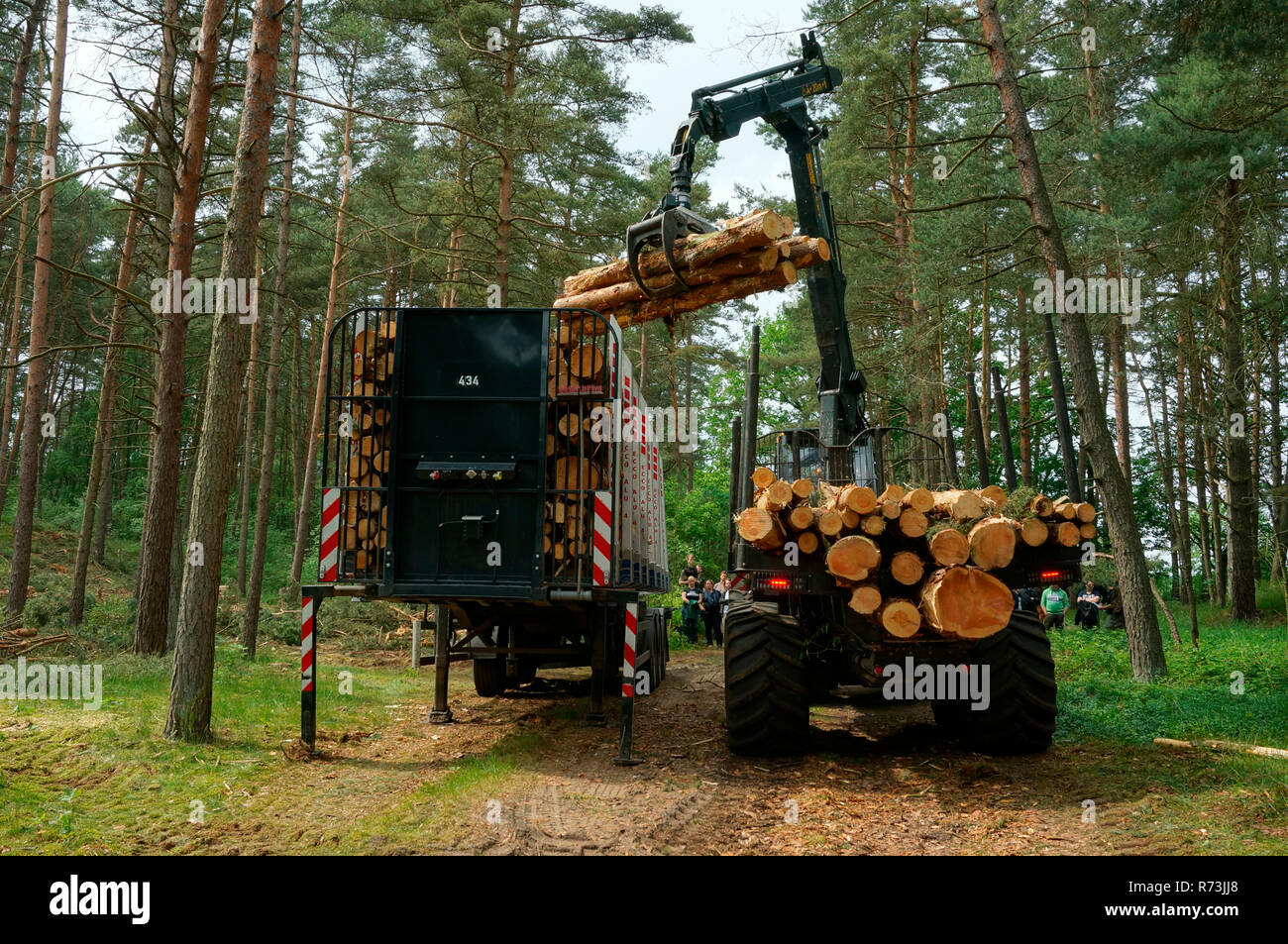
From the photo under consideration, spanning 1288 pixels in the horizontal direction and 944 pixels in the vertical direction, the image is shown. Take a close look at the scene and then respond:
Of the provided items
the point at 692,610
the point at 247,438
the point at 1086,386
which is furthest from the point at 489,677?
the point at 247,438

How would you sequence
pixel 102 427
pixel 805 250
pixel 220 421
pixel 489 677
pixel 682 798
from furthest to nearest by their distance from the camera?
pixel 102 427
pixel 489 677
pixel 805 250
pixel 220 421
pixel 682 798

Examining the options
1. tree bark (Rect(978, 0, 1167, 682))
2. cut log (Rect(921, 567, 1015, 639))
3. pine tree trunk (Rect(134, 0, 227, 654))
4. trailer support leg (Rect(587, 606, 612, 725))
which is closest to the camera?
cut log (Rect(921, 567, 1015, 639))

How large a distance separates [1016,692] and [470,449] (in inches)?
185

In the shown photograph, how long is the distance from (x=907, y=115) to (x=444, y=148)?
11.9 meters

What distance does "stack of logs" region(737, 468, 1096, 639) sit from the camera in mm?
5738

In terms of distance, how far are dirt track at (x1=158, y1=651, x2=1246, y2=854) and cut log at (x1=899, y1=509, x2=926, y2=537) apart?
5.77 ft

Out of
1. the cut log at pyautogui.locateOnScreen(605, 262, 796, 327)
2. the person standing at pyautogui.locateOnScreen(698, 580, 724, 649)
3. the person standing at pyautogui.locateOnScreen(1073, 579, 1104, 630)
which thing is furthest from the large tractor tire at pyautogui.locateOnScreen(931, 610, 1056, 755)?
the person standing at pyautogui.locateOnScreen(1073, 579, 1104, 630)

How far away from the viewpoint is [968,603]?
5719mm

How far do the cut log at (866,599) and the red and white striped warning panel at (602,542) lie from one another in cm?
200

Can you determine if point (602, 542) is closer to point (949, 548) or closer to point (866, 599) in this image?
point (866, 599)

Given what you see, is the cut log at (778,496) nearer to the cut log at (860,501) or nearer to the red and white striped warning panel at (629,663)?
the cut log at (860,501)

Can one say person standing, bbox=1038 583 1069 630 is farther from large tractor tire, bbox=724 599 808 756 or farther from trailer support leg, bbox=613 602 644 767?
trailer support leg, bbox=613 602 644 767

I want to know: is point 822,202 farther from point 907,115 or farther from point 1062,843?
point 907,115
